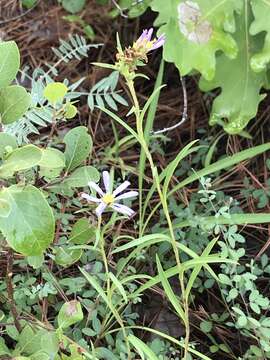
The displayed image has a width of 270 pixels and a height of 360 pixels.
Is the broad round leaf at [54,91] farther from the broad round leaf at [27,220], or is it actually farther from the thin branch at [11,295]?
the thin branch at [11,295]

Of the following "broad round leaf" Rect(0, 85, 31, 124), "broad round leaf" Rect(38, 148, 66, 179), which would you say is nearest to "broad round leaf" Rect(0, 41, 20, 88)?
"broad round leaf" Rect(0, 85, 31, 124)

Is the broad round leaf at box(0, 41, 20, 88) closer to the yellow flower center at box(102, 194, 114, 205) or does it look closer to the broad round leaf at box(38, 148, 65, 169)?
the broad round leaf at box(38, 148, 65, 169)

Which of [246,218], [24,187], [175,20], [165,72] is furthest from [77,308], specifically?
[165,72]

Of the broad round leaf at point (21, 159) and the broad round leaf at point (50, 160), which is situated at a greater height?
the broad round leaf at point (21, 159)

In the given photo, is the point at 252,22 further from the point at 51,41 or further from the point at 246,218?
the point at 51,41

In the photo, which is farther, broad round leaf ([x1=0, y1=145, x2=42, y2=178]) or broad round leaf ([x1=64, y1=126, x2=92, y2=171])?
broad round leaf ([x1=64, y1=126, x2=92, y2=171])

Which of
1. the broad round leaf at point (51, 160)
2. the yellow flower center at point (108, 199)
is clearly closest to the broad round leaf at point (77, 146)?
the broad round leaf at point (51, 160)
